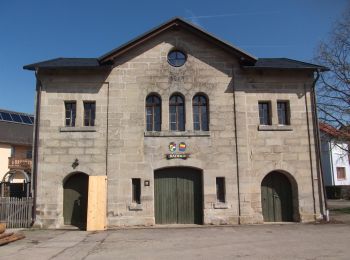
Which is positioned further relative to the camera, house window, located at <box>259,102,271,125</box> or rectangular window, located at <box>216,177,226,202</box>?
house window, located at <box>259,102,271,125</box>

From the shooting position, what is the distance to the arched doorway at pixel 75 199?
57.2ft

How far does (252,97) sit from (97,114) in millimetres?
7308

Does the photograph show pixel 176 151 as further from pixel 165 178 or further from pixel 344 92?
pixel 344 92

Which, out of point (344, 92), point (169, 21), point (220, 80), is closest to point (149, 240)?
point (220, 80)

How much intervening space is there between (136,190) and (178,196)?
193cm

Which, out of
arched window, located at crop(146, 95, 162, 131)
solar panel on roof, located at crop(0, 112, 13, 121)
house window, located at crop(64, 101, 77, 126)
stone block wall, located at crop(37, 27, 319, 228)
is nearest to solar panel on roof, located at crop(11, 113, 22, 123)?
solar panel on roof, located at crop(0, 112, 13, 121)

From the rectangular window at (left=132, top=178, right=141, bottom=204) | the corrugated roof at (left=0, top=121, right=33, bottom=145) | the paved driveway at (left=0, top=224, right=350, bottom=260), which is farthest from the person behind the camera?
the corrugated roof at (left=0, top=121, right=33, bottom=145)

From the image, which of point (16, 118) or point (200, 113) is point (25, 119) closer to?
point (16, 118)

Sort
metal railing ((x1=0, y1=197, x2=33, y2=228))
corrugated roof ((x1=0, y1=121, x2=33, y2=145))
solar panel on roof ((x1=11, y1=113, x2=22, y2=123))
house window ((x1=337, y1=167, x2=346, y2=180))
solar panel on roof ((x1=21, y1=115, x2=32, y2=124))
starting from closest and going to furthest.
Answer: metal railing ((x1=0, y1=197, x2=33, y2=228))
corrugated roof ((x1=0, y1=121, x2=33, y2=145))
solar panel on roof ((x1=11, y1=113, x2=22, y2=123))
house window ((x1=337, y1=167, x2=346, y2=180))
solar panel on roof ((x1=21, y1=115, x2=32, y2=124))

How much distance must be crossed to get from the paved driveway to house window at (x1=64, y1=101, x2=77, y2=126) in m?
4.98

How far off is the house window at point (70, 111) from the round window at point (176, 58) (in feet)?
16.4

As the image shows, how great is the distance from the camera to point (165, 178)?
1755cm

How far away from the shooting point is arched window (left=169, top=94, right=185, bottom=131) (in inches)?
704

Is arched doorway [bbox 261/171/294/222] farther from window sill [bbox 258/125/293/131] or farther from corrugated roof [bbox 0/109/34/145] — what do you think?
corrugated roof [bbox 0/109/34/145]
